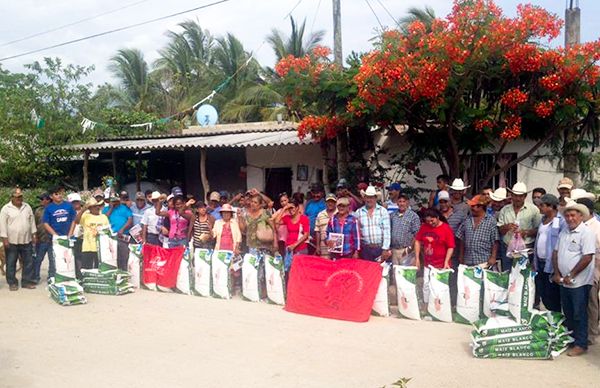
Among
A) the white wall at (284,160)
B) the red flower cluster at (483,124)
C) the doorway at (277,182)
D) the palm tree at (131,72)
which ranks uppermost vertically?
the palm tree at (131,72)

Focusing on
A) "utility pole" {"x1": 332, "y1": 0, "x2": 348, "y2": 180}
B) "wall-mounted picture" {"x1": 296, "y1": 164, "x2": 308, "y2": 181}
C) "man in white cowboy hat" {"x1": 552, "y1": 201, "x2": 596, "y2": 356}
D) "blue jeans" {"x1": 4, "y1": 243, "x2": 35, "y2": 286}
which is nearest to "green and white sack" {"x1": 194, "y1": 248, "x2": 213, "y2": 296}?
"blue jeans" {"x1": 4, "y1": 243, "x2": 35, "y2": 286}

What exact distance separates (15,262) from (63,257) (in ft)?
3.88

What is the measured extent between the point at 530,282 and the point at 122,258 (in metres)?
7.05

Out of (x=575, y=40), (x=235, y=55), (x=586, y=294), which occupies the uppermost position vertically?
(x=235, y=55)

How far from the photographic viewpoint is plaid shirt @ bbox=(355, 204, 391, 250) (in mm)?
8922

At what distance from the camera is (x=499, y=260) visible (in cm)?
845

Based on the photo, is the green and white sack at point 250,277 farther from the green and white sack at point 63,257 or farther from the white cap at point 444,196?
the green and white sack at point 63,257

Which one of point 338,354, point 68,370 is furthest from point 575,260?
point 68,370

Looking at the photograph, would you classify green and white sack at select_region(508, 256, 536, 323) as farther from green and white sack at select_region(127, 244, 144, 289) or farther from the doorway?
the doorway

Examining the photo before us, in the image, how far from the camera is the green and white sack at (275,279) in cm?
938

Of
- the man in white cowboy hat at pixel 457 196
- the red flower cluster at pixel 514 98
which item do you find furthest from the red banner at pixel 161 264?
the red flower cluster at pixel 514 98

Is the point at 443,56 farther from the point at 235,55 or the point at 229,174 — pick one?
the point at 235,55

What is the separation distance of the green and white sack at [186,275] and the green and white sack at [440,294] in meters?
4.11

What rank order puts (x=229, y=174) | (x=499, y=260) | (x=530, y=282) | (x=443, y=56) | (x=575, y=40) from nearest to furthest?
(x=530, y=282)
(x=499, y=260)
(x=443, y=56)
(x=575, y=40)
(x=229, y=174)
